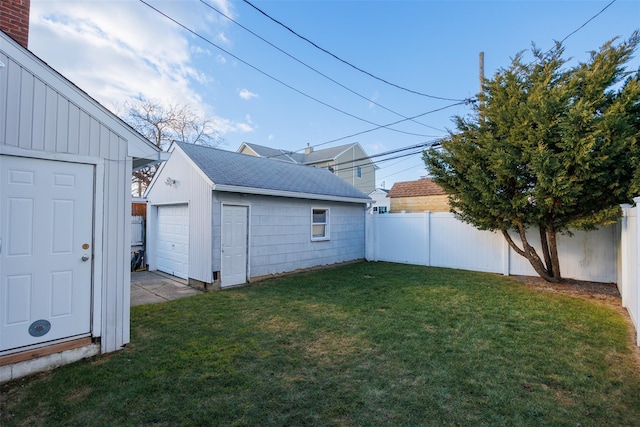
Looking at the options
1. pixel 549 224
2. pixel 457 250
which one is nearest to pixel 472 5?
pixel 549 224

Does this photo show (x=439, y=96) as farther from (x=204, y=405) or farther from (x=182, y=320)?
(x=204, y=405)

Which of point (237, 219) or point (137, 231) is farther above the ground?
point (237, 219)

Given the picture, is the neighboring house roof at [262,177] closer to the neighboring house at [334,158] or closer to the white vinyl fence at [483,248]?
the white vinyl fence at [483,248]

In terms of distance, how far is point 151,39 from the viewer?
7234 mm

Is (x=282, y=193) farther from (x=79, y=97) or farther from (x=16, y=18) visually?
(x=16, y=18)

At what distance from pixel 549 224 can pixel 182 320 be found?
815cm

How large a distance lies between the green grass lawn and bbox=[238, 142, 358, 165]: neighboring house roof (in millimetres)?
18347

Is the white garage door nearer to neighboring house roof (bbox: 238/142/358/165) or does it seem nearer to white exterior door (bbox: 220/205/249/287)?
white exterior door (bbox: 220/205/249/287)

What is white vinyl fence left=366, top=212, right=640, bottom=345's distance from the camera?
6609 mm

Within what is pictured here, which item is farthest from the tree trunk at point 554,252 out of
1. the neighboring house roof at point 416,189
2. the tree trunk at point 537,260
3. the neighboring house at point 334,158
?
the neighboring house at point 334,158

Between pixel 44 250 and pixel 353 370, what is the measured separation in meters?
3.68

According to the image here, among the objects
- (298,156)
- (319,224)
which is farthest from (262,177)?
(298,156)

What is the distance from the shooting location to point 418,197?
18125 millimetres

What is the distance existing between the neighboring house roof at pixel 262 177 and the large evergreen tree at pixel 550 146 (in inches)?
161
